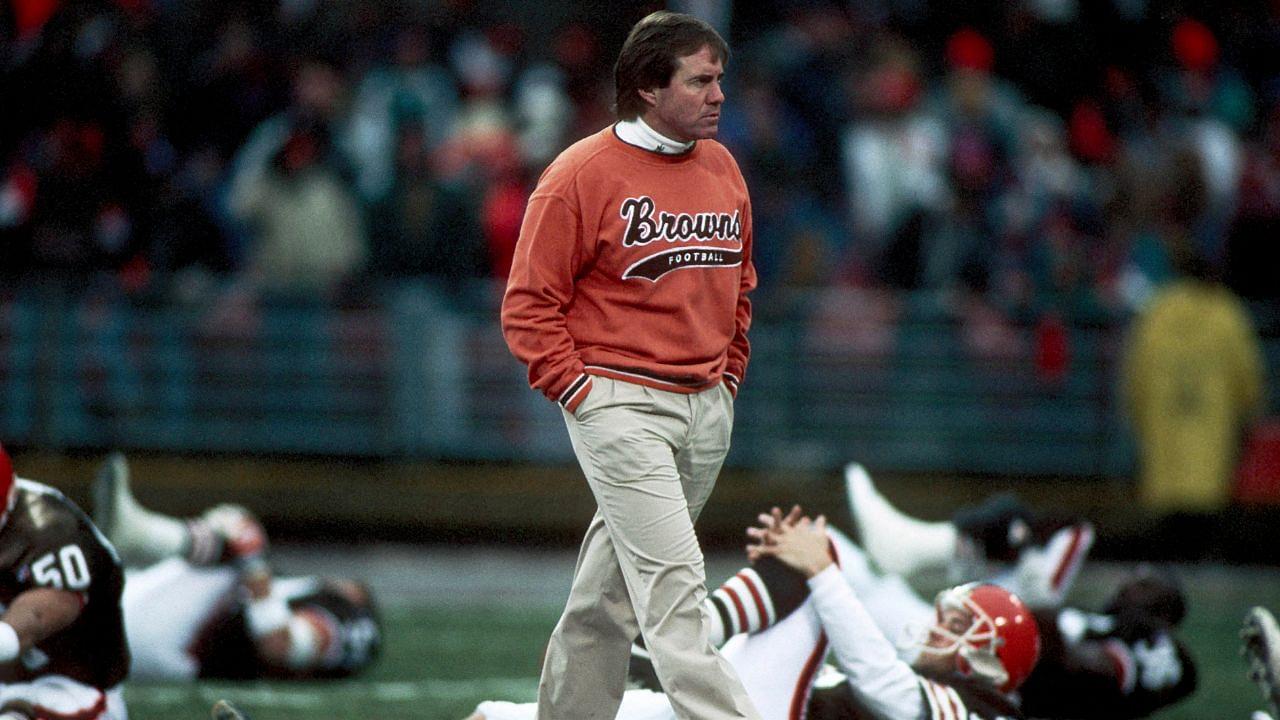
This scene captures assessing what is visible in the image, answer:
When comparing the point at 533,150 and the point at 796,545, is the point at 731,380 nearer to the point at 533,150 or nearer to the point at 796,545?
the point at 796,545

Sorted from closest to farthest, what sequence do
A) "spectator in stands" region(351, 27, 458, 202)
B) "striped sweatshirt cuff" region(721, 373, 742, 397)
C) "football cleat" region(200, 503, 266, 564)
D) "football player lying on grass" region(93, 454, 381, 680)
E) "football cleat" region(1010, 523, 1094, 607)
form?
"striped sweatshirt cuff" region(721, 373, 742, 397) < "football cleat" region(1010, 523, 1094, 607) < "football player lying on grass" region(93, 454, 381, 680) < "football cleat" region(200, 503, 266, 564) < "spectator in stands" region(351, 27, 458, 202)

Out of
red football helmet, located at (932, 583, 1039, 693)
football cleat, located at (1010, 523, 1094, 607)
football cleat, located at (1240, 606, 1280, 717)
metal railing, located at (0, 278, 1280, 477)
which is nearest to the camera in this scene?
red football helmet, located at (932, 583, 1039, 693)

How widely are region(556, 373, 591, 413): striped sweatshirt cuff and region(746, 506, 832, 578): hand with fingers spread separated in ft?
3.06

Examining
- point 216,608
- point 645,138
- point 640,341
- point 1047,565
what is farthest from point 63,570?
point 1047,565

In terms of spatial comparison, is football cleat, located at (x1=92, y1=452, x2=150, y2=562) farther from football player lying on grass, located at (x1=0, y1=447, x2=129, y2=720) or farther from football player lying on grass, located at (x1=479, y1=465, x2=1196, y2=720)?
football player lying on grass, located at (x1=479, y1=465, x2=1196, y2=720)

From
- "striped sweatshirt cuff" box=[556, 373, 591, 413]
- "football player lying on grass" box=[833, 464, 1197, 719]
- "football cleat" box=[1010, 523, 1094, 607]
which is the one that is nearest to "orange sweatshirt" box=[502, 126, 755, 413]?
"striped sweatshirt cuff" box=[556, 373, 591, 413]

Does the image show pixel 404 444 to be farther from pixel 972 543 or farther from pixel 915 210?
pixel 972 543

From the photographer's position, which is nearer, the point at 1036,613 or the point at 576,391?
the point at 576,391

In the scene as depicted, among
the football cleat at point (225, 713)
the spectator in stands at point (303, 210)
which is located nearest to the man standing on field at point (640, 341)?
the football cleat at point (225, 713)

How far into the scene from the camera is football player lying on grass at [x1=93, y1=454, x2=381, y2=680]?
852 centimetres

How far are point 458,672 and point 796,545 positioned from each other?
133 inches

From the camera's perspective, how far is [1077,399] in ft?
45.0

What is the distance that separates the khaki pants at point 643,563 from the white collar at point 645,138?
25.3 inches

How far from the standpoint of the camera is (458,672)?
9.23m
